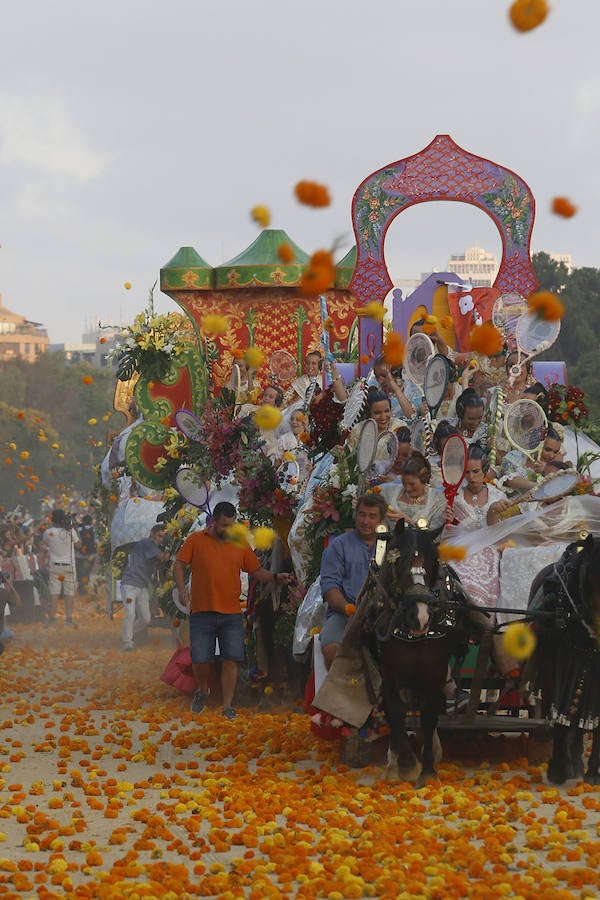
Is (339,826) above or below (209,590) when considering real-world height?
below

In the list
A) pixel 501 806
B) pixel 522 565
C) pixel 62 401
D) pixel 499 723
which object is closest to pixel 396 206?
pixel 522 565

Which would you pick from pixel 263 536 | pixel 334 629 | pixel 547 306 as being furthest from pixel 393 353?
pixel 334 629

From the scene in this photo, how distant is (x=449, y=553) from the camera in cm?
1002

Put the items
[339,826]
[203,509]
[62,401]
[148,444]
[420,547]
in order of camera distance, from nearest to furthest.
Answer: [339,826], [420,547], [203,509], [148,444], [62,401]

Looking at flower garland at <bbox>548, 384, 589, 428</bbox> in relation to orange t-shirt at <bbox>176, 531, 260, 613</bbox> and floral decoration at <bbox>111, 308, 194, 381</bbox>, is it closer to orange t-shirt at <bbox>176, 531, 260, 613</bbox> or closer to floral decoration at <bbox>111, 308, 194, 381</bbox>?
orange t-shirt at <bbox>176, 531, 260, 613</bbox>

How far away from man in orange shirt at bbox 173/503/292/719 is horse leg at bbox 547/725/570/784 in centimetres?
387

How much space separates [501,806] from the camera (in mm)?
8977

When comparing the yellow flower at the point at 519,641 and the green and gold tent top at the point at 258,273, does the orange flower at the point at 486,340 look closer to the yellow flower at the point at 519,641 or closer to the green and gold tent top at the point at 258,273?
the yellow flower at the point at 519,641

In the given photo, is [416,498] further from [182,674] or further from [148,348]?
[148,348]

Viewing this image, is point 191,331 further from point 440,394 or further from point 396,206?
point 440,394

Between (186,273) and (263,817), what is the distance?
39.9ft

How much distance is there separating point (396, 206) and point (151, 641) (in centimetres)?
737

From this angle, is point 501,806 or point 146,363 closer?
point 501,806

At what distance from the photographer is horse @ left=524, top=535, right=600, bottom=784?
9516 mm
